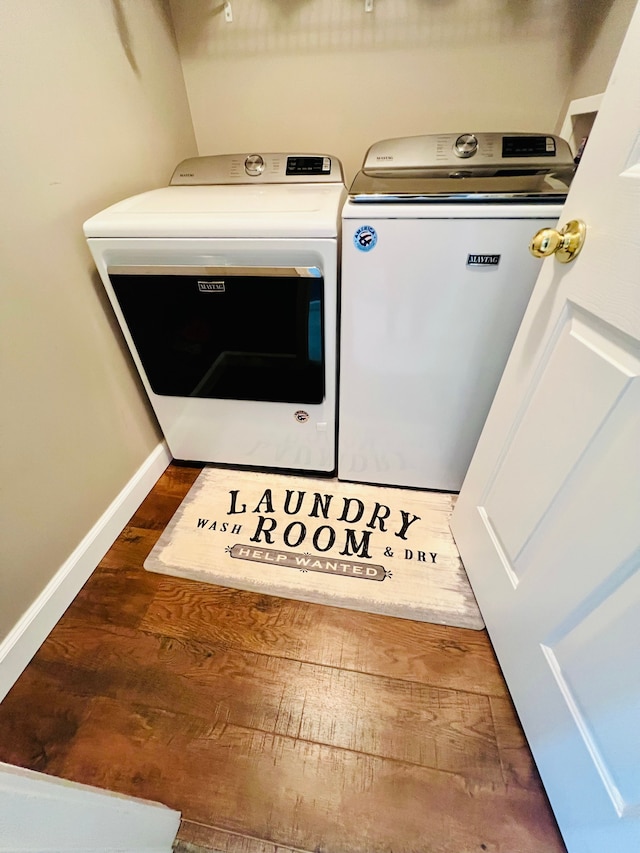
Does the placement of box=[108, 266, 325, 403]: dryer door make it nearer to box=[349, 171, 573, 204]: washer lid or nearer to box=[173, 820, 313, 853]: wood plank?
box=[349, 171, 573, 204]: washer lid

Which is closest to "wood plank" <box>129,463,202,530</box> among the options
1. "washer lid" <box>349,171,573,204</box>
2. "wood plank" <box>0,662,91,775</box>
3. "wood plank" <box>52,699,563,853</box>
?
"wood plank" <box>0,662,91,775</box>

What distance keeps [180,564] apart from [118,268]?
92 cm

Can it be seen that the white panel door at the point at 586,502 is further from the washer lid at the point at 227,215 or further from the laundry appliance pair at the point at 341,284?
the washer lid at the point at 227,215

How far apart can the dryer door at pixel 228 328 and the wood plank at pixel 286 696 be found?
30.5 inches

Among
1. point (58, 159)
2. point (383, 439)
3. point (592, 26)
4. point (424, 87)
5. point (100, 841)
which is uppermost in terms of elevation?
point (592, 26)

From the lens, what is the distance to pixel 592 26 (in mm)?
1109

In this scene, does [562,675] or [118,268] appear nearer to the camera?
[562,675]

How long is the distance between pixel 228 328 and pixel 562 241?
32.4 inches

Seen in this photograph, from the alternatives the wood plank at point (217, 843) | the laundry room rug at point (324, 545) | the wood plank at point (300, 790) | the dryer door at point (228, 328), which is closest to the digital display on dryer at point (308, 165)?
the dryer door at point (228, 328)

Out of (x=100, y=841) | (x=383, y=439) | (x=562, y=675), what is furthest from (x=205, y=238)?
(x=562, y=675)

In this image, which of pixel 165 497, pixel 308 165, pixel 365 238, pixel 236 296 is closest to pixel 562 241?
pixel 365 238

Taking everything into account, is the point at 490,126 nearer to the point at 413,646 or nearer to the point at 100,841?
the point at 413,646

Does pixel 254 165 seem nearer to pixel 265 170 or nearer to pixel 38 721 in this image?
pixel 265 170

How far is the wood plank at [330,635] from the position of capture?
3.22ft
